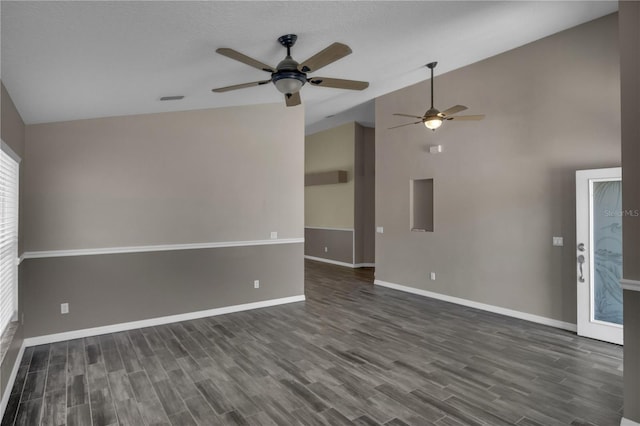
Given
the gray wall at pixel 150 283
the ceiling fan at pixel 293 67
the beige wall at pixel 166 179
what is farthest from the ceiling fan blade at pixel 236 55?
the gray wall at pixel 150 283

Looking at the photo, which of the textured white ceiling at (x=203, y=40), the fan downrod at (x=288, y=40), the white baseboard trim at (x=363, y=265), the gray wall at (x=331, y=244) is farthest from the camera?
the gray wall at (x=331, y=244)

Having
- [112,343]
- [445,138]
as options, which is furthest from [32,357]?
[445,138]

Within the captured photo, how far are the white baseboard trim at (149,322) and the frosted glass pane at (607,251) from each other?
3967 millimetres

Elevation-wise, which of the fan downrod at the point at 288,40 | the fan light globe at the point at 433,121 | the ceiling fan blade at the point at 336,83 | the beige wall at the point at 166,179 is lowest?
the beige wall at the point at 166,179

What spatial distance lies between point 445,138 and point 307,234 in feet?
18.8

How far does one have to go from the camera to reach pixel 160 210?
4598 mm

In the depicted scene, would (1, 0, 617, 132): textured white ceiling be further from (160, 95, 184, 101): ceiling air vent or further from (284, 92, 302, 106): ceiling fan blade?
(284, 92, 302, 106): ceiling fan blade

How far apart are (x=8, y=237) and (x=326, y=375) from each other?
298 cm

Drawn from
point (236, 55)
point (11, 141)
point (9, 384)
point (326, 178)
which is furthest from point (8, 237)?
point (326, 178)

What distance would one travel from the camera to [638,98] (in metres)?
2.23

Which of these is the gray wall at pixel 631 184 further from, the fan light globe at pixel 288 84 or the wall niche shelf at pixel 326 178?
the wall niche shelf at pixel 326 178

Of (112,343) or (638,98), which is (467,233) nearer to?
(638,98)

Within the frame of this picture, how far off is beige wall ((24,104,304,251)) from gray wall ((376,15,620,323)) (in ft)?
7.28

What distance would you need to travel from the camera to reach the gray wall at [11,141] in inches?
102
